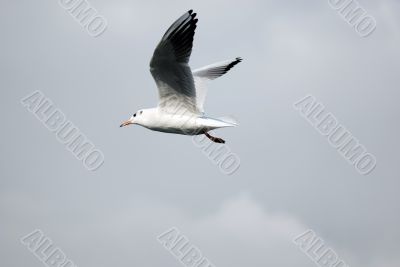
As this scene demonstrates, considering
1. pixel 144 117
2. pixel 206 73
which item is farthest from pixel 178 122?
pixel 206 73

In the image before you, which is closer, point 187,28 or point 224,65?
point 187,28

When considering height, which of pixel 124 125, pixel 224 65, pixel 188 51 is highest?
pixel 224 65

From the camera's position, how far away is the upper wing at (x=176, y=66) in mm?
14163

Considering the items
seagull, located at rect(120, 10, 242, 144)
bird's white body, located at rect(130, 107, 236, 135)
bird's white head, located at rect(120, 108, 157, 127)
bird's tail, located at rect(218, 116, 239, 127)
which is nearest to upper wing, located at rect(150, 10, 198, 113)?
seagull, located at rect(120, 10, 242, 144)

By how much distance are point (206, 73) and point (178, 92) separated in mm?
2284

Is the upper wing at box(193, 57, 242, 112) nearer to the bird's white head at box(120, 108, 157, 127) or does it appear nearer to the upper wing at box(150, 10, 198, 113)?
the upper wing at box(150, 10, 198, 113)

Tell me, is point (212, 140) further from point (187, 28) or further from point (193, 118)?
point (187, 28)

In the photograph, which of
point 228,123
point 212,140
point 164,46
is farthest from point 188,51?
point 212,140

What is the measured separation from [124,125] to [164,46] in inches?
133

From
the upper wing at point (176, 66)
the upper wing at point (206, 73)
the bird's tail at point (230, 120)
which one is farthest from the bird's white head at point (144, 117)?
the bird's tail at point (230, 120)

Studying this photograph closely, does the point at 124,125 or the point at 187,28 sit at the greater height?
the point at 187,28

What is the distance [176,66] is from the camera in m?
14.8

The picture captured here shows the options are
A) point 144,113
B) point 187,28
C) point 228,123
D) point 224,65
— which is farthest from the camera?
point 224,65

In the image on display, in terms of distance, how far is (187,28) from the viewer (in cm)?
1416
